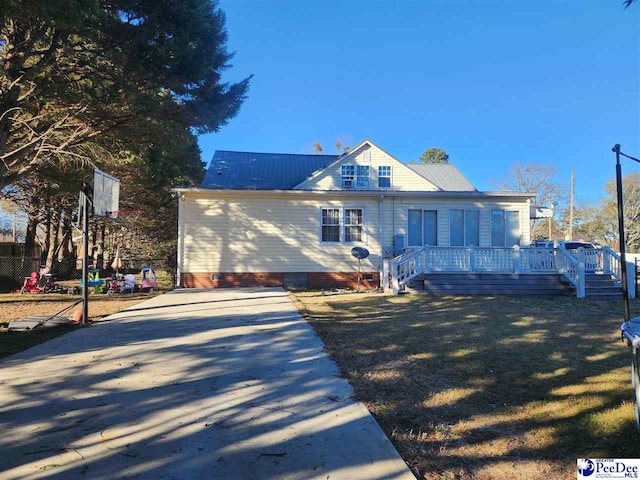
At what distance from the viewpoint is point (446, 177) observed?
1820 cm

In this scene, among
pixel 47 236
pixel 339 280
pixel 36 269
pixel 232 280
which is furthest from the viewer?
pixel 47 236

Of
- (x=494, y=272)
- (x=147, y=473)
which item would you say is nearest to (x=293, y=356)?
(x=147, y=473)

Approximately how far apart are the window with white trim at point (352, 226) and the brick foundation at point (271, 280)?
4.48ft

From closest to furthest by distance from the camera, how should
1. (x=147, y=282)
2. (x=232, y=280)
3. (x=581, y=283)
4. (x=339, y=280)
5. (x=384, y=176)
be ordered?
1. (x=581, y=283)
2. (x=232, y=280)
3. (x=147, y=282)
4. (x=339, y=280)
5. (x=384, y=176)

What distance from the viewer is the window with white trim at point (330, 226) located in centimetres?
1509

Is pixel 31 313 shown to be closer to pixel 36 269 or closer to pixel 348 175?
pixel 348 175

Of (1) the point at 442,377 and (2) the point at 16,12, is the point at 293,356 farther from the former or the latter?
(2) the point at 16,12

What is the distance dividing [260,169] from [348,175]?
14.3 feet

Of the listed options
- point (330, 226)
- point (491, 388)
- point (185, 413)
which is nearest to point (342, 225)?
point (330, 226)

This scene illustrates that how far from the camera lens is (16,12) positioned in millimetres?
6008

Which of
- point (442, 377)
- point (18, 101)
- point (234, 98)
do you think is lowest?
point (442, 377)

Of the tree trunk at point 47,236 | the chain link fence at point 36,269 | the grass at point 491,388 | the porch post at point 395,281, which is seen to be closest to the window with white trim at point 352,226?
the porch post at point 395,281

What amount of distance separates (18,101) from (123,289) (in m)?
7.29

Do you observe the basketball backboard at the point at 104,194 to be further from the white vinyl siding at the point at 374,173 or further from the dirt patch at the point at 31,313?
the white vinyl siding at the point at 374,173
